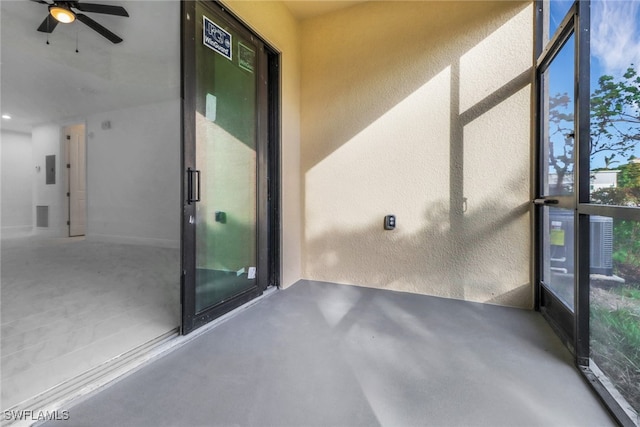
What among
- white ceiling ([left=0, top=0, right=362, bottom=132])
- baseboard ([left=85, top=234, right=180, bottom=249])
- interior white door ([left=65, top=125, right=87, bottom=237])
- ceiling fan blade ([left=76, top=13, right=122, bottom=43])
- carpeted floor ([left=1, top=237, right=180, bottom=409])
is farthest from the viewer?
interior white door ([left=65, top=125, right=87, bottom=237])

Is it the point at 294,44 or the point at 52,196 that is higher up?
the point at 294,44

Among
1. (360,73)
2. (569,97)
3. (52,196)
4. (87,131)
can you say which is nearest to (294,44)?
(360,73)

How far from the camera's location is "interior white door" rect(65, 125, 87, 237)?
5.42 meters

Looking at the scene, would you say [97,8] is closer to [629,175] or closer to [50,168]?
[50,168]

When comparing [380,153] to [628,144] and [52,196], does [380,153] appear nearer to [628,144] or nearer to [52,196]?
[628,144]

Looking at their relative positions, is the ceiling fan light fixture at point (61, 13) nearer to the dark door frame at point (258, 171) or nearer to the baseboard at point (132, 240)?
the dark door frame at point (258, 171)

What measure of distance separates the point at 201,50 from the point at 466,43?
7.50 feet

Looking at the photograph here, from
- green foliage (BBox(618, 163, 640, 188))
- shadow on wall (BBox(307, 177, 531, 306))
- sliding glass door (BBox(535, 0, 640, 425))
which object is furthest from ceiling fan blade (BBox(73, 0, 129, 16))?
green foliage (BBox(618, 163, 640, 188))

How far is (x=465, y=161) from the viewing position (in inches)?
94.1

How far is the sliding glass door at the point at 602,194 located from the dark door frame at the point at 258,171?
7.20 ft

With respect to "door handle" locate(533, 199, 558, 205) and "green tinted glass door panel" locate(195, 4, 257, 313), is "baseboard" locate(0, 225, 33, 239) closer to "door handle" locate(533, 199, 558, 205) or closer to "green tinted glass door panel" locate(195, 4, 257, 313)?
"green tinted glass door panel" locate(195, 4, 257, 313)

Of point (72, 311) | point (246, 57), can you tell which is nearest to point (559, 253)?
point (246, 57)

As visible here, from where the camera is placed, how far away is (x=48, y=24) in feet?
10.1

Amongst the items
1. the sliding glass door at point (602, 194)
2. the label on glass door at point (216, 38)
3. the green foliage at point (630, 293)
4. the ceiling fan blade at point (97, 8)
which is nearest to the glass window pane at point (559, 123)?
the sliding glass door at point (602, 194)
